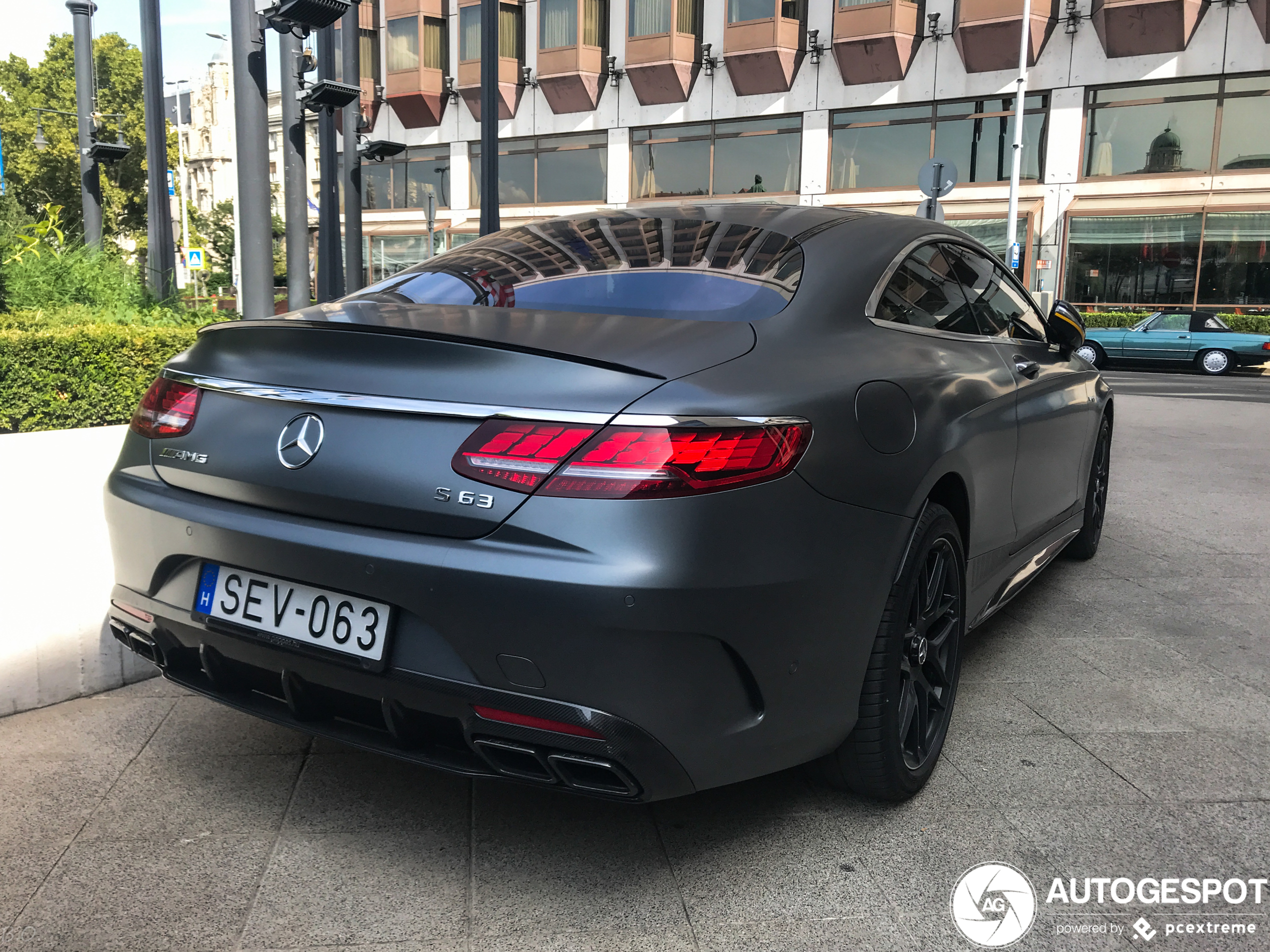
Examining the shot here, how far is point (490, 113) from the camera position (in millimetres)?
13266

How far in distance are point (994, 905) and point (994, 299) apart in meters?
2.17

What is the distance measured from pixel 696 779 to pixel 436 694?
1.74ft

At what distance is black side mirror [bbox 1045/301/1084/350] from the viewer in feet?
13.4

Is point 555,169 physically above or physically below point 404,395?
above

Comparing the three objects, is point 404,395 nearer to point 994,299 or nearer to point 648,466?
point 648,466

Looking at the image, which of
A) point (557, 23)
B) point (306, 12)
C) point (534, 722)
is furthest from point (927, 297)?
point (557, 23)

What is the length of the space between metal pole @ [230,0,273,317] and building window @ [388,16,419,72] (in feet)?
91.0

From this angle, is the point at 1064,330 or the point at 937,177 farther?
the point at 937,177

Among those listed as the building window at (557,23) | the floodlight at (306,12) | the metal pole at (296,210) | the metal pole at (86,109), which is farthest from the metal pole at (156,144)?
the building window at (557,23)

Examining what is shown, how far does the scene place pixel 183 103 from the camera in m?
107

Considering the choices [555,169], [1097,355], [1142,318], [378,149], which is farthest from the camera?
[555,169]

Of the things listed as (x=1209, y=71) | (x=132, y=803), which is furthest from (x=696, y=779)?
(x=1209, y=71)

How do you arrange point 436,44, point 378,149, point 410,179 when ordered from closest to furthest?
point 378,149 → point 436,44 → point 410,179

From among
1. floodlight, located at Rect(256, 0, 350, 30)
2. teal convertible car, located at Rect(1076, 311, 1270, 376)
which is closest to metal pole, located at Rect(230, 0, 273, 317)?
floodlight, located at Rect(256, 0, 350, 30)
